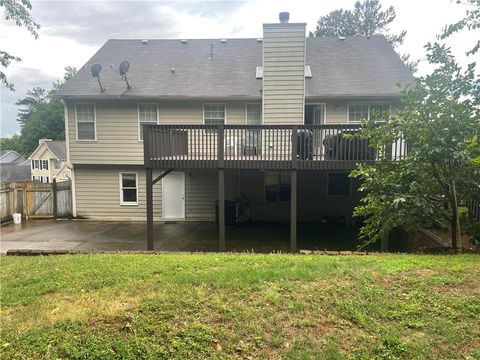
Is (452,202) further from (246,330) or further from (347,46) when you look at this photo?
(347,46)

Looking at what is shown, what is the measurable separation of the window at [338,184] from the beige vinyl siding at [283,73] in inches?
124

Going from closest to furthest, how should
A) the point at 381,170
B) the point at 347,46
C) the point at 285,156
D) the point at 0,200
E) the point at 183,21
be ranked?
the point at 381,170, the point at 285,156, the point at 0,200, the point at 347,46, the point at 183,21

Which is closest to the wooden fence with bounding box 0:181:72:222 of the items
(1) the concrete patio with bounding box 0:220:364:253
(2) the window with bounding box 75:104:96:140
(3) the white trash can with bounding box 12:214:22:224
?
(3) the white trash can with bounding box 12:214:22:224

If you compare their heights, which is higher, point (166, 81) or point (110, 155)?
point (166, 81)

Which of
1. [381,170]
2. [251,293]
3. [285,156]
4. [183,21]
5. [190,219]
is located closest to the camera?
[251,293]

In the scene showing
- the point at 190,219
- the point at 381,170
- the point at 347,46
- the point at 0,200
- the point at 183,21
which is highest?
the point at 183,21

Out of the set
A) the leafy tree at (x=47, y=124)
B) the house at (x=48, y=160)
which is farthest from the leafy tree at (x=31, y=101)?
the house at (x=48, y=160)

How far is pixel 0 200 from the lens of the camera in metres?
11.9

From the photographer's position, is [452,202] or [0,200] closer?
[452,202]

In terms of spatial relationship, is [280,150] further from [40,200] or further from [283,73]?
[40,200]

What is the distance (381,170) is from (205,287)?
4.05 m

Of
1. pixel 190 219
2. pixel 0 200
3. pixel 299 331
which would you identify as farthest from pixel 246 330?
pixel 0 200

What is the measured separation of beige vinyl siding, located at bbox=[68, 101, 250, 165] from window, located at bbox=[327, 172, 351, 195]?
405 centimetres

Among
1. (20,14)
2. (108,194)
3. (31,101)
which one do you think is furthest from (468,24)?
(31,101)
